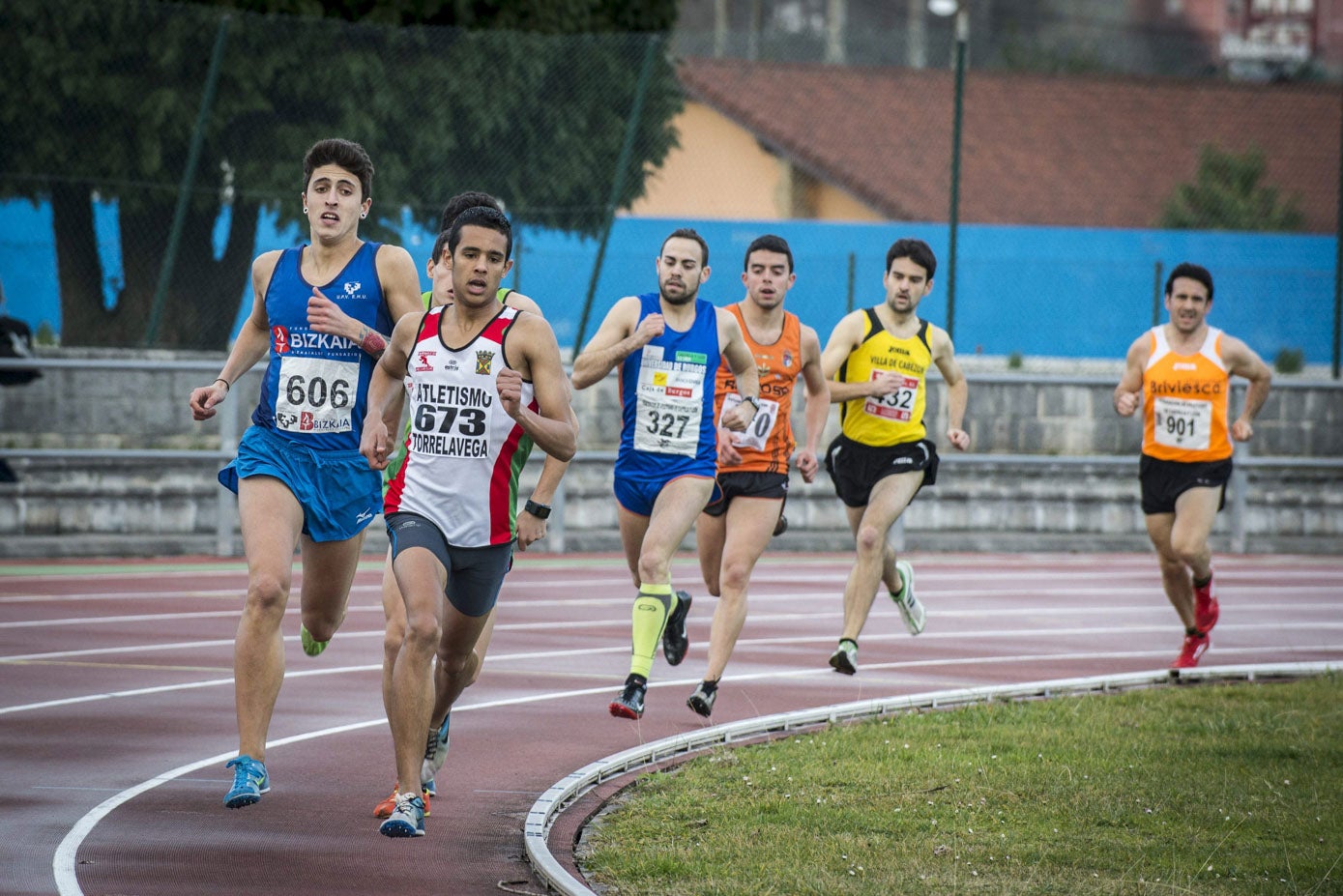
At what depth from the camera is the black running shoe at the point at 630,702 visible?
8.75m

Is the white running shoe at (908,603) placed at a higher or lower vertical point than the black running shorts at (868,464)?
lower

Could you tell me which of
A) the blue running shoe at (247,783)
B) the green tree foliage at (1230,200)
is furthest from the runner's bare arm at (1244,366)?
the green tree foliage at (1230,200)

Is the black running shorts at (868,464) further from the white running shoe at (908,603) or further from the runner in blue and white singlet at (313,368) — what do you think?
the runner in blue and white singlet at (313,368)

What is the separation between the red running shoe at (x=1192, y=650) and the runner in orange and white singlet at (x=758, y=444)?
9.15ft

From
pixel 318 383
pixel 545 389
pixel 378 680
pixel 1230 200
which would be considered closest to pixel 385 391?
pixel 318 383

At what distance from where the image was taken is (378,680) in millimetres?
10367

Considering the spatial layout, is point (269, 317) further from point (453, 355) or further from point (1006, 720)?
point (1006, 720)

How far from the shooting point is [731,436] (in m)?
9.84

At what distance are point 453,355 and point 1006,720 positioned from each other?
376 cm

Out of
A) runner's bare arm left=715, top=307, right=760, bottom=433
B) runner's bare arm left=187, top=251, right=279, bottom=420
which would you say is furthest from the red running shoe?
runner's bare arm left=187, top=251, right=279, bottom=420

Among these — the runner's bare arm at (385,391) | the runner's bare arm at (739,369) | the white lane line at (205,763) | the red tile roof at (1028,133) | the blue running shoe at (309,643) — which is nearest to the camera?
the white lane line at (205,763)

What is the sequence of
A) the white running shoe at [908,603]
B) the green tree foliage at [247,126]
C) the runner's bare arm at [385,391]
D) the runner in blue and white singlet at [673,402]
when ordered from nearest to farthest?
1. the runner's bare arm at [385,391]
2. the runner in blue and white singlet at [673,402]
3. the white running shoe at [908,603]
4. the green tree foliage at [247,126]

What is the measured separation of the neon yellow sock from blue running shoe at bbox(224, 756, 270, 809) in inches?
94.0

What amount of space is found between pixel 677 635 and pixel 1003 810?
3252 millimetres
